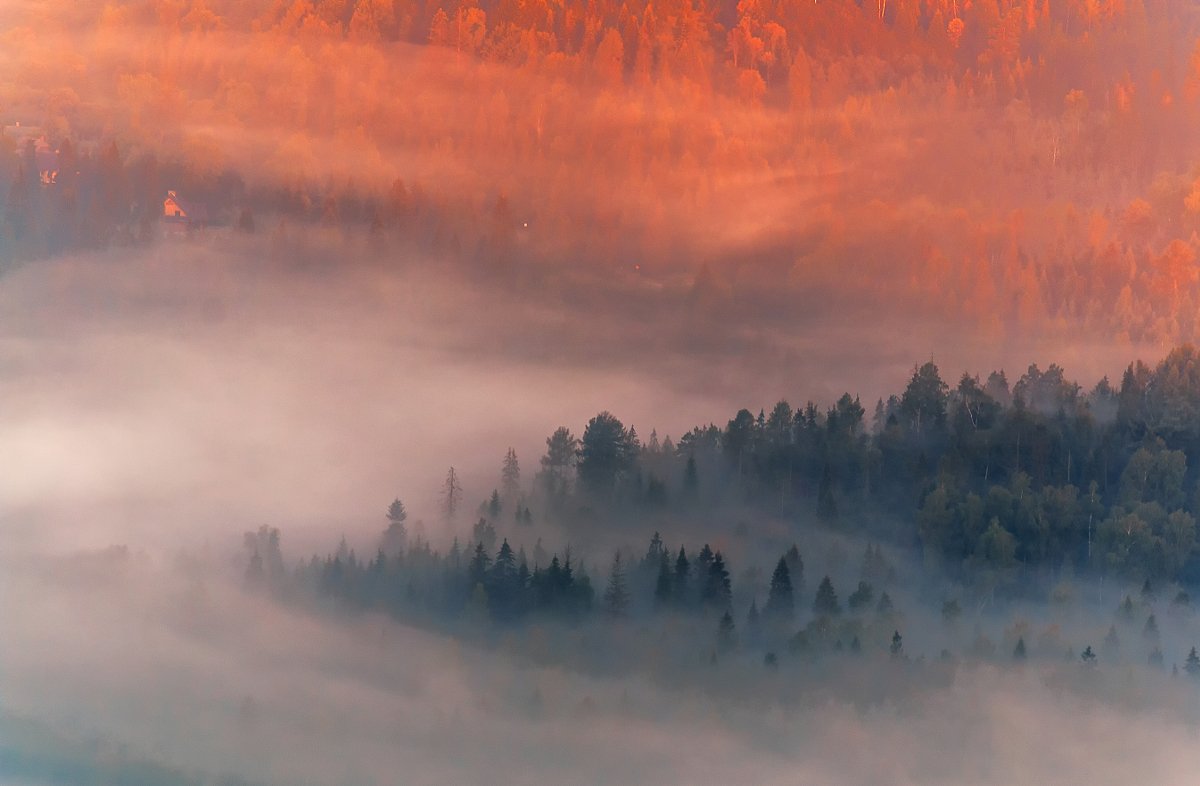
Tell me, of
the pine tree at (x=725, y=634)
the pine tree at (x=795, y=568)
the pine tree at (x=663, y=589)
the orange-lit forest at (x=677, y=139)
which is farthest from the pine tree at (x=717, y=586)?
the orange-lit forest at (x=677, y=139)

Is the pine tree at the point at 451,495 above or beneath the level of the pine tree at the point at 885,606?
above

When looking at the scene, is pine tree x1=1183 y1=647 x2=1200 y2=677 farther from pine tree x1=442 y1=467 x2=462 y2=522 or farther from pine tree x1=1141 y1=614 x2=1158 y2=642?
pine tree x1=442 y1=467 x2=462 y2=522

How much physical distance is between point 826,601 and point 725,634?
0.57 meters

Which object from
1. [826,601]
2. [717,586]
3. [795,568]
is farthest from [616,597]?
[826,601]

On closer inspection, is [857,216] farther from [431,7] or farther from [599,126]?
[431,7]

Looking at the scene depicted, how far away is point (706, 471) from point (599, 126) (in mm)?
2172

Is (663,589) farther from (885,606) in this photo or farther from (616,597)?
(885,606)

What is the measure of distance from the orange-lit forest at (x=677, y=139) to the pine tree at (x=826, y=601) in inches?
64.8

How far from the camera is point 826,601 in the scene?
271 inches

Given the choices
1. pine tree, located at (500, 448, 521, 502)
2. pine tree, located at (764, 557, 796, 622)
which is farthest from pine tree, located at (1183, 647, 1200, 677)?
pine tree, located at (500, 448, 521, 502)

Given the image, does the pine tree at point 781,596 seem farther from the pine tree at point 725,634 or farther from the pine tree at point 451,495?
the pine tree at point 451,495

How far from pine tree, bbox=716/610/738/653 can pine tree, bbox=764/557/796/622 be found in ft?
0.68

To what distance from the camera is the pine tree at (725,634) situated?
22.4 feet

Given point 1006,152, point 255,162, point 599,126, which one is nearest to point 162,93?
point 255,162
